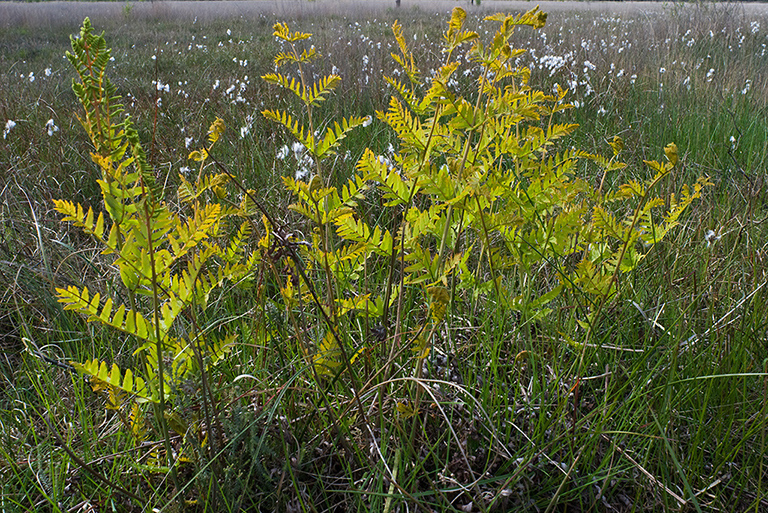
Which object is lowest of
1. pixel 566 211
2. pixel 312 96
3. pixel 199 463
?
pixel 199 463

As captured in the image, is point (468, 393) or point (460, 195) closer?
point (460, 195)

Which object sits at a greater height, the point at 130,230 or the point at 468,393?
the point at 130,230

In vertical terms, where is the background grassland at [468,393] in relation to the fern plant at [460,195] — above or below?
below

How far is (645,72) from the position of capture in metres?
5.40

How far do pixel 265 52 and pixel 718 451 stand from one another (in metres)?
9.57

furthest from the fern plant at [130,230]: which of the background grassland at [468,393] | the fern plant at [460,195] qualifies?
the fern plant at [460,195]

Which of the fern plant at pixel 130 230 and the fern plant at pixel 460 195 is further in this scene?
the fern plant at pixel 460 195

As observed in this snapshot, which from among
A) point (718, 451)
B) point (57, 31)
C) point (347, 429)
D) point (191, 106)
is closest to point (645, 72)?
point (191, 106)

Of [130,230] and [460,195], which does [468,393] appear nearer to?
[460,195]

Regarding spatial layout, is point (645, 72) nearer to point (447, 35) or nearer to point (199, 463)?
point (447, 35)

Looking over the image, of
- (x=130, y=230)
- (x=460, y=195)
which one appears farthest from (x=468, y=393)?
(x=130, y=230)

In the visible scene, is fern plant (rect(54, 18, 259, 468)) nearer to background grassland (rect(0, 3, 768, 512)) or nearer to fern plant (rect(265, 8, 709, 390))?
background grassland (rect(0, 3, 768, 512))

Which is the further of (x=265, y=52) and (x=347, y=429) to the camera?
(x=265, y=52)

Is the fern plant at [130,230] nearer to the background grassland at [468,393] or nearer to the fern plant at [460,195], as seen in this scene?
the background grassland at [468,393]
